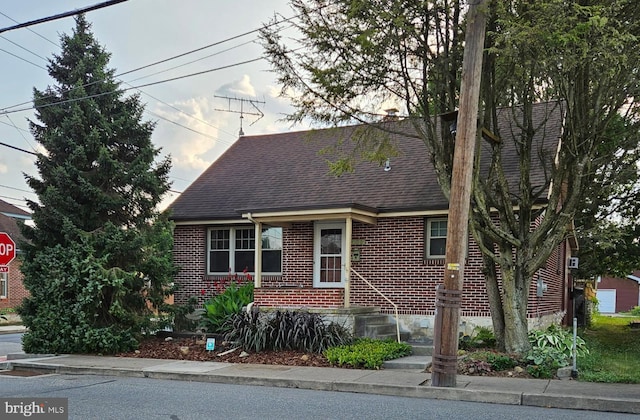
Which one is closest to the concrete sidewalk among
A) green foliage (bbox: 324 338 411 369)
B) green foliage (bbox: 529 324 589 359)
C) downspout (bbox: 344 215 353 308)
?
green foliage (bbox: 324 338 411 369)

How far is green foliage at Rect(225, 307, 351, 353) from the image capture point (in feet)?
42.7

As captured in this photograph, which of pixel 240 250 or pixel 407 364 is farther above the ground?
pixel 240 250

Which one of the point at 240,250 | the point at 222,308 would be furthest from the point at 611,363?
the point at 240,250

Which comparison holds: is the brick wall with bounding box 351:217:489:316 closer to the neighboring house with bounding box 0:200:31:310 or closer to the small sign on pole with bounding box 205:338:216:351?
the small sign on pole with bounding box 205:338:216:351

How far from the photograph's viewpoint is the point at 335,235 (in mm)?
16594

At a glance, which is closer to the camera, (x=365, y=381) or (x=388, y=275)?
(x=365, y=381)

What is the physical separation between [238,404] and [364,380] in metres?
2.44

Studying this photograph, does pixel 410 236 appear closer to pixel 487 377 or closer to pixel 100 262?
pixel 487 377

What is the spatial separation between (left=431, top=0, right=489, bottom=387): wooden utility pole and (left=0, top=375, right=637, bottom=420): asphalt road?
2.52 ft

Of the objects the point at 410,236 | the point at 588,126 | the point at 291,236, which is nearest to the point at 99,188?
the point at 291,236

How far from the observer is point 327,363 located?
11.9 m

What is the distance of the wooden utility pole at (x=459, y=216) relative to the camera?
374 inches

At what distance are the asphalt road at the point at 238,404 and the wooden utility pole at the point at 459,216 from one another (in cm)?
77

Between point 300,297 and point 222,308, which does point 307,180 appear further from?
point 222,308
